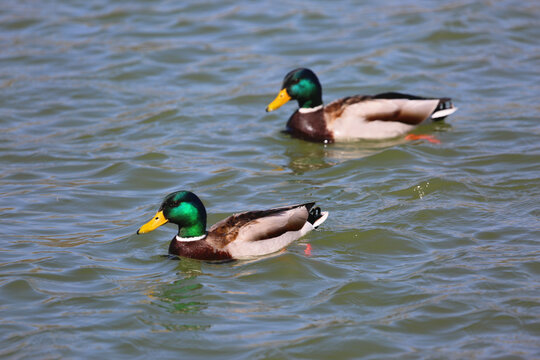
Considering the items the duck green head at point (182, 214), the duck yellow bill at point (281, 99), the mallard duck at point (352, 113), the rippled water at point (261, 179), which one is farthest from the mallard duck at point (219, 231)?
the duck yellow bill at point (281, 99)

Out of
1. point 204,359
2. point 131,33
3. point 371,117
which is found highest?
point 131,33

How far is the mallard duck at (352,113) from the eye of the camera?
1108 cm

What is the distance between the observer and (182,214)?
7.72 metres

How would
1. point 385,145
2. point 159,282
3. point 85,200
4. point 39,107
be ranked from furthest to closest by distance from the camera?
1. point 39,107
2. point 385,145
3. point 85,200
4. point 159,282

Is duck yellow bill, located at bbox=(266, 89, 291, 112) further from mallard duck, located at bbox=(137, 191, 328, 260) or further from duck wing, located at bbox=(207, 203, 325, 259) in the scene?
mallard duck, located at bbox=(137, 191, 328, 260)

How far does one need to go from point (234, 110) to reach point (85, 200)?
3.55 m

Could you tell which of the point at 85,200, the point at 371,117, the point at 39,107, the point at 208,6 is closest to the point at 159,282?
the point at 85,200

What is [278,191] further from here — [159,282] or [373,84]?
[373,84]

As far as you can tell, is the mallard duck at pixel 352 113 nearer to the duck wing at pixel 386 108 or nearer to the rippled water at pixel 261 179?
the duck wing at pixel 386 108

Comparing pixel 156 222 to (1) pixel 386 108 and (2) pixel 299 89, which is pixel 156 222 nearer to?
(2) pixel 299 89

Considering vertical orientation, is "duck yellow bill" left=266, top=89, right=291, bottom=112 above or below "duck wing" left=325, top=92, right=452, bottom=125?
above

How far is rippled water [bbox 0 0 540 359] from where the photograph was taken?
654cm

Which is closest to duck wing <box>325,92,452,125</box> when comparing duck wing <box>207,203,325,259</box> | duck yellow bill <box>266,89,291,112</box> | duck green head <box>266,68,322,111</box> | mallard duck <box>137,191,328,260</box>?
duck green head <box>266,68,322,111</box>

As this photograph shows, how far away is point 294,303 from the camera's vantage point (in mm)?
6895
